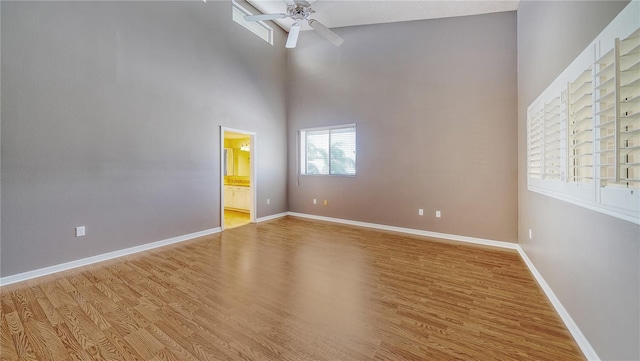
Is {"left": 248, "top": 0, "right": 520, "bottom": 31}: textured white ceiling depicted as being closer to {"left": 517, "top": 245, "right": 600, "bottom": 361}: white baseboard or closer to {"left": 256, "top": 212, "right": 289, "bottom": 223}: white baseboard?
{"left": 517, "top": 245, "right": 600, "bottom": 361}: white baseboard

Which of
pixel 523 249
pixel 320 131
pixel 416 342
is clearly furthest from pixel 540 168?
pixel 320 131

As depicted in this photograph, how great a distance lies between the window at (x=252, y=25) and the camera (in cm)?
499

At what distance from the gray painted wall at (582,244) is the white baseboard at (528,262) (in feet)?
0.18

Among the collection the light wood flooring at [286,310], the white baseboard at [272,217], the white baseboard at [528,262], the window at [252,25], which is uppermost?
the window at [252,25]

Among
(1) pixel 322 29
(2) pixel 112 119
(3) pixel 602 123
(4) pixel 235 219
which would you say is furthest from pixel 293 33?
(4) pixel 235 219

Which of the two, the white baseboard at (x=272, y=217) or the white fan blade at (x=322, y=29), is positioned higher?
the white fan blade at (x=322, y=29)

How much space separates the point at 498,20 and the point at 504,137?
6.13 feet

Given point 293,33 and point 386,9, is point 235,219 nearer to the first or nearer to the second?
point 293,33

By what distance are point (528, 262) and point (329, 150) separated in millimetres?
3961

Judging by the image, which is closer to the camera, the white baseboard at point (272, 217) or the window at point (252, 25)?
the window at point (252, 25)

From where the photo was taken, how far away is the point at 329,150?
569cm

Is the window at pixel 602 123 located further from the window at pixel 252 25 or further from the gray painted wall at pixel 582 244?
the window at pixel 252 25

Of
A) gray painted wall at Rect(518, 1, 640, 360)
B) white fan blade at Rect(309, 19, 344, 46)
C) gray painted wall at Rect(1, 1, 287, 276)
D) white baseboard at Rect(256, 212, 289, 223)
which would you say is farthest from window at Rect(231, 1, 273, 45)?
gray painted wall at Rect(518, 1, 640, 360)

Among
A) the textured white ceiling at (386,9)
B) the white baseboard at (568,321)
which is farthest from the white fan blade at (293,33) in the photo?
the white baseboard at (568,321)
